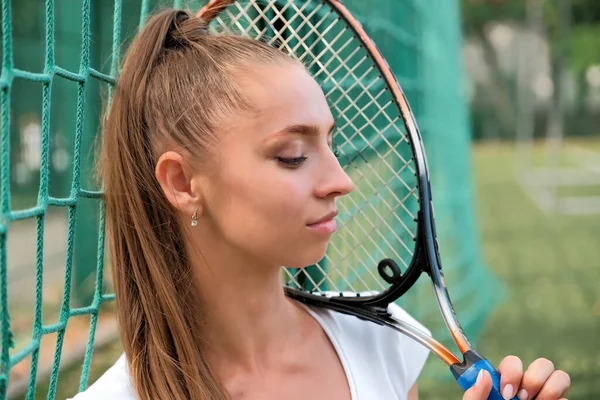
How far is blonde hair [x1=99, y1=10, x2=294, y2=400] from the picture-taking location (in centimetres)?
127

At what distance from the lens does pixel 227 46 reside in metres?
1.33

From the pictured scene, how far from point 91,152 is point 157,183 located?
0.82 meters

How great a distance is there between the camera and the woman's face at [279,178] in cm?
121

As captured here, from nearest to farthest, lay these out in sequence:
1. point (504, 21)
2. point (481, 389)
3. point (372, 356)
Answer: point (481, 389)
point (372, 356)
point (504, 21)

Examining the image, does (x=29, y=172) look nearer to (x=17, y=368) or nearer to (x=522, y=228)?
(x=17, y=368)

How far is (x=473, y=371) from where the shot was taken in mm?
1218

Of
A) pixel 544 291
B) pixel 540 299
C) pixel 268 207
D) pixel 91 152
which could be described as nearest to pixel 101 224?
pixel 268 207

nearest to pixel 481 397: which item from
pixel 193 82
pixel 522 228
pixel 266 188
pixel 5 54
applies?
pixel 266 188

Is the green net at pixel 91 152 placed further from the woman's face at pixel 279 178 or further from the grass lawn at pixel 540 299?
the woman's face at pixel 279 178

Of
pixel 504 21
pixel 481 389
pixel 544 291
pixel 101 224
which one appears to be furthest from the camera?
pixel 504 21

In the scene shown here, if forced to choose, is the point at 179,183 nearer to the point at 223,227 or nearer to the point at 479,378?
the point at 223,227

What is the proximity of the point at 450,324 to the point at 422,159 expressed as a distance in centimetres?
30

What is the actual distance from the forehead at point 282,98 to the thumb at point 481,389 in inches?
17.8

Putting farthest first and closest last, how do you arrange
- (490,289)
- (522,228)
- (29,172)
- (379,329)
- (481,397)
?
1. (522,228)
2. (29,172)
3. (490,289)
4. (379,329)
5. (481,397)
